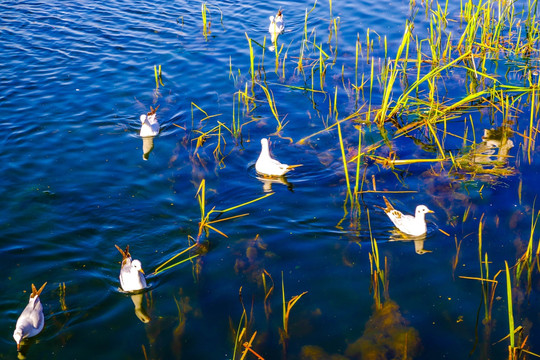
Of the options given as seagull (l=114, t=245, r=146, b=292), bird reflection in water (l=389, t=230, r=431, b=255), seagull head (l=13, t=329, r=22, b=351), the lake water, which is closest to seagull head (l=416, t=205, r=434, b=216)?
bird reflection in water (l=389, t=230, r=431, b=255)

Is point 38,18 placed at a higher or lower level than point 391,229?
higher

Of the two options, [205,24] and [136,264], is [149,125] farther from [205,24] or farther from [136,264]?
[205,24]

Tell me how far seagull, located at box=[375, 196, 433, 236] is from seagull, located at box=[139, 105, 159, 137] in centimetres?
539

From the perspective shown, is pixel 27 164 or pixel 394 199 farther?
pixel 27 164

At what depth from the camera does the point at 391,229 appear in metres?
9.10

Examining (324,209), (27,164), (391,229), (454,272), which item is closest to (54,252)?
(27,164)

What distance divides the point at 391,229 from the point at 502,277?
1.79 meters

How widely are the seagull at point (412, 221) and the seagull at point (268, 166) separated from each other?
2.25 meters

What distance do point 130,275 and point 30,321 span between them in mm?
1325

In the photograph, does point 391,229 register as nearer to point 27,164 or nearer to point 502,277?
point 502,277

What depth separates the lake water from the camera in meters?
7.37

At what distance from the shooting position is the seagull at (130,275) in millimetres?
7648

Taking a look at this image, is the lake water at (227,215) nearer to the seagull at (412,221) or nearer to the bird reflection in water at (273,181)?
the bird reflection in water at (273,181)

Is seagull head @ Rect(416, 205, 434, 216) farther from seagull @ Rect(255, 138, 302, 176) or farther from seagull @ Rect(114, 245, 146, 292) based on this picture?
seagull @ Rect(114, 245, 146, 292)
